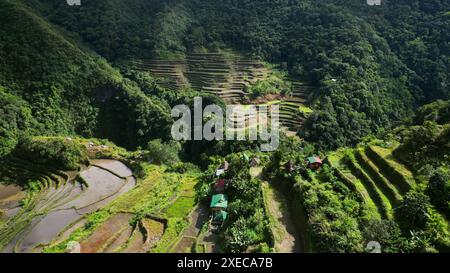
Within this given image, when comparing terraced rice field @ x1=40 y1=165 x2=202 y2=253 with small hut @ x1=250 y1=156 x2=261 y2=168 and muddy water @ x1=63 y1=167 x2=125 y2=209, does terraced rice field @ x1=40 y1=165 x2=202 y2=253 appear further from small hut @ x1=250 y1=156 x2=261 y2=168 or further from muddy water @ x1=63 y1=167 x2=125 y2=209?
small hut @ x1=250 y1=156 x2=261 y2=168

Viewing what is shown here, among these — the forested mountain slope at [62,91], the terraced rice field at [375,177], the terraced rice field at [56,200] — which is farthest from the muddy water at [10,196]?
the terraced rice field at [375,177]

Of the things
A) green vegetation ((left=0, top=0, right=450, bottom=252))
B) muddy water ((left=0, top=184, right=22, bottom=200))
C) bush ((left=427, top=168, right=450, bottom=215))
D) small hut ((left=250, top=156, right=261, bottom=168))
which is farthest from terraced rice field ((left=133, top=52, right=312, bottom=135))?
bush ((left=427, top=168, right=450, bottom=215))

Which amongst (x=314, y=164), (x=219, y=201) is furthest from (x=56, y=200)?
(x=314, y=164)

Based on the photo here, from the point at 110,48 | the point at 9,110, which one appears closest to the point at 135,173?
the point at 9,110

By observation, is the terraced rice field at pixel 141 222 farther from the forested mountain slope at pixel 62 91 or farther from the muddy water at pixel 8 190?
the forested mountain slope at pixel 62 91

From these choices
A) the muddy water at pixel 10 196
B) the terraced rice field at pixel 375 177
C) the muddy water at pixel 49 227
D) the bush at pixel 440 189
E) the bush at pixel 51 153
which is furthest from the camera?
the bush at pixel 51 153
